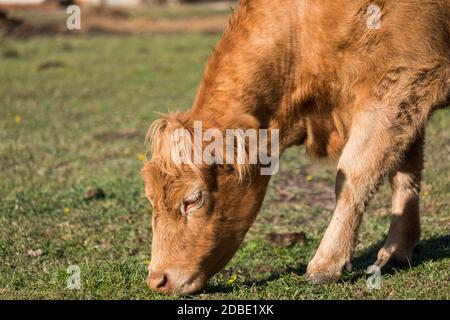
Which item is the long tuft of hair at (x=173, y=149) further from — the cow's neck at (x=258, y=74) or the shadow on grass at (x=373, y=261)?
the shadow on grass at (x=373, y=261)

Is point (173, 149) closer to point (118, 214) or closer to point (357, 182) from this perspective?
point (357, 182)

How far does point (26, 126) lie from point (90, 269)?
6849 millimetres

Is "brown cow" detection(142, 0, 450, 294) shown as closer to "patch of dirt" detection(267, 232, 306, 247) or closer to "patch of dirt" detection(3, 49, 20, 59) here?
"patch of dirt" detection(267, 232, 306, 247)

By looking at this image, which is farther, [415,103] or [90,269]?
[90,269]

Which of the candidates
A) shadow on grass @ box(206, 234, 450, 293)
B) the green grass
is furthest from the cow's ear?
shadow on grass @ box(206, 234, 450, 293)

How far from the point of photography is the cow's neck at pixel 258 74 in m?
5.32

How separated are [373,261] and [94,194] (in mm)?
3171

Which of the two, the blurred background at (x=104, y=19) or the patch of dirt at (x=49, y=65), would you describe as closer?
the patch of dirt at (x=49, y=65)

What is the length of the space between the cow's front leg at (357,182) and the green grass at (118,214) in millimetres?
138

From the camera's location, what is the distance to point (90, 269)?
19.3 feet

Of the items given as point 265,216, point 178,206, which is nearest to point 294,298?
point 178,206
